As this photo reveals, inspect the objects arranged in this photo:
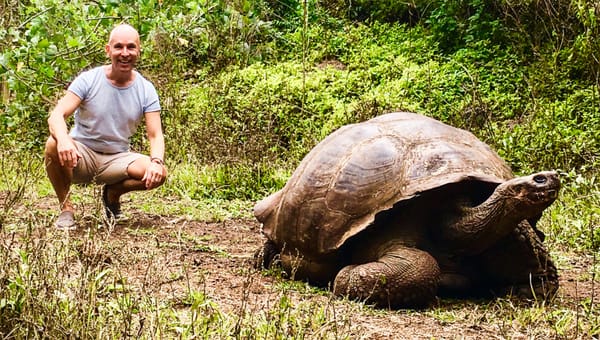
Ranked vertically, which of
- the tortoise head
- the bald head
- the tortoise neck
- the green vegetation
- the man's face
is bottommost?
the green vegetation

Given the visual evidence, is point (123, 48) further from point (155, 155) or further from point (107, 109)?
point (155, 155)

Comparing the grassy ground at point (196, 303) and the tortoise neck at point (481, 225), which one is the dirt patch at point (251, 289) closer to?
the grassy ground at point (196, 303)

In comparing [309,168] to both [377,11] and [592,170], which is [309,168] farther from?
[377,11]

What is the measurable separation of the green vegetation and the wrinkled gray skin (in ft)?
0.65

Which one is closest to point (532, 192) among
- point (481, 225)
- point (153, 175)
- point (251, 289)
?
point (481, 225)

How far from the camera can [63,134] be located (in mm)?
5449

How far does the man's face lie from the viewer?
19.0 feet

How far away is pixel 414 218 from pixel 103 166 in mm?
2713

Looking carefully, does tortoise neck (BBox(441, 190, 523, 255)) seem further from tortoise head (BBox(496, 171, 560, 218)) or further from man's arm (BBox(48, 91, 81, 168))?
man's arm (BBox(48, 91, 81, 168))

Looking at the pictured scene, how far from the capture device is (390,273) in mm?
4043

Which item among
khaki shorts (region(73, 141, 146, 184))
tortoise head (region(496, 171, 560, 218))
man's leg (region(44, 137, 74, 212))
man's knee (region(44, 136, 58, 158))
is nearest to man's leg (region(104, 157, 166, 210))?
khaki shorts (region(73, 141, 146, 184))

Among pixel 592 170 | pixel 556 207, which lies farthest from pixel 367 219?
pixel 592 170

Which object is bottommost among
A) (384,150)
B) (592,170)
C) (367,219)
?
(592,170)

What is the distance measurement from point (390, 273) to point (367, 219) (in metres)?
0.29
